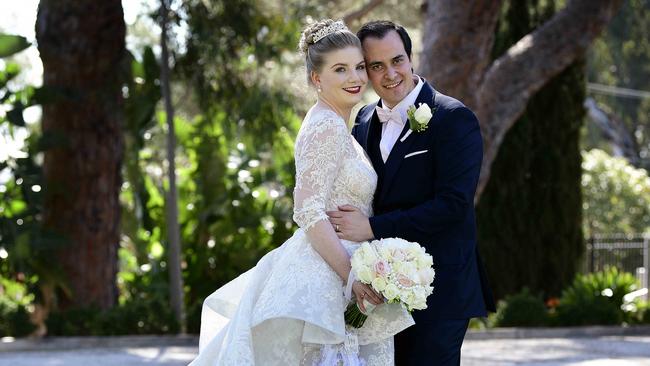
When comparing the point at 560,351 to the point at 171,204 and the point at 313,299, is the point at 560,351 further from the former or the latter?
the point at 313,299

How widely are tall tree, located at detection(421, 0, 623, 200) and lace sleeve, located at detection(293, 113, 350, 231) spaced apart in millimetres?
9153

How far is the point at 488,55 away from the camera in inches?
568

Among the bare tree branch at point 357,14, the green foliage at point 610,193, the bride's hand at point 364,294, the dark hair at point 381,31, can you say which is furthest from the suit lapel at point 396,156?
the green foliage at point 610,193

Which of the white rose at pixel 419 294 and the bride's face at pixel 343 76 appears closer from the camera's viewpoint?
the white rose at pixel 419 294

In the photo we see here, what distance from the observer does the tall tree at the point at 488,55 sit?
13844mm

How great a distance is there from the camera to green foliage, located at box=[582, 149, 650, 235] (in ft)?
101

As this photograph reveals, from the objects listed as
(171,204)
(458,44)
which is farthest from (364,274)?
(171,204)

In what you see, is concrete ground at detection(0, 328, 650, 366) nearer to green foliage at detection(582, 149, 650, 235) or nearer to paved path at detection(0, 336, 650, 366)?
paved path at detection(0, 336, 650, 366)

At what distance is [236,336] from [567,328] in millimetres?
11374

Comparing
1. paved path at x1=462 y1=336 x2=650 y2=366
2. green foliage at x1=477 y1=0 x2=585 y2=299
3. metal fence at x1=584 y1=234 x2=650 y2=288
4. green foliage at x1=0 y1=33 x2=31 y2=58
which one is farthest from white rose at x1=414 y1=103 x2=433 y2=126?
metal fence at x1=584 y1=234 x2=650 y2=288

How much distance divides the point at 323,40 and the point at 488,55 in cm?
978

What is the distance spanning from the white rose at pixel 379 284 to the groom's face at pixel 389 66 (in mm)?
918

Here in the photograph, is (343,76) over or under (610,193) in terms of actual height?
over

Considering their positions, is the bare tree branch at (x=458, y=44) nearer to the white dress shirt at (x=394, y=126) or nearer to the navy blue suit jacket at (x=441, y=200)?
the white dress shirt at (x=394, y=126)
